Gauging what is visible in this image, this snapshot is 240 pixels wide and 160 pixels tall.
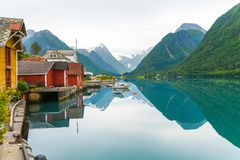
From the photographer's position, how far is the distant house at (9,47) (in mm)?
27877

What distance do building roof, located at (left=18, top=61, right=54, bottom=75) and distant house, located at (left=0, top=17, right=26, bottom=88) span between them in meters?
18.2

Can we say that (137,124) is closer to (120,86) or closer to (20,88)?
(20,88)

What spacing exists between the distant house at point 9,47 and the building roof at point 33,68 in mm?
18220

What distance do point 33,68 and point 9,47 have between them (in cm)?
2386

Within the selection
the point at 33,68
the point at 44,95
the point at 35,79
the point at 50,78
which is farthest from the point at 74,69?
the point at 44,95

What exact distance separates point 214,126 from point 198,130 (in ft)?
11.5

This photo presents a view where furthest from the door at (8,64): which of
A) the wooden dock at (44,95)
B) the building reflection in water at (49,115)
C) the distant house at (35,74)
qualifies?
the distant house at (35,74)

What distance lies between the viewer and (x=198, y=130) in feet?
98.8

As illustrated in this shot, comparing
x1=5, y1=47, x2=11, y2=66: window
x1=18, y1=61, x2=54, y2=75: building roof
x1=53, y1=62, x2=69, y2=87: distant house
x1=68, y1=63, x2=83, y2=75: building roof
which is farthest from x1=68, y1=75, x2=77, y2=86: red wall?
x1=5, y1=47, x2=11, y2=66: window

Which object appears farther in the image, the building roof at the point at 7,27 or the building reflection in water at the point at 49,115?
the building reflection in water at the point at 49,115

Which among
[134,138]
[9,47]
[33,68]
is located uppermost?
[9,47]

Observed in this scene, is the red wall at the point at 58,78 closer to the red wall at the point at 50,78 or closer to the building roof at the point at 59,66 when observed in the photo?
the building roof at the point at 59,66

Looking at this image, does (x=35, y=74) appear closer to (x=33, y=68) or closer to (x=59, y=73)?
(x=33, y=68)

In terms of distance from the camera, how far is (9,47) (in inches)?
1312
